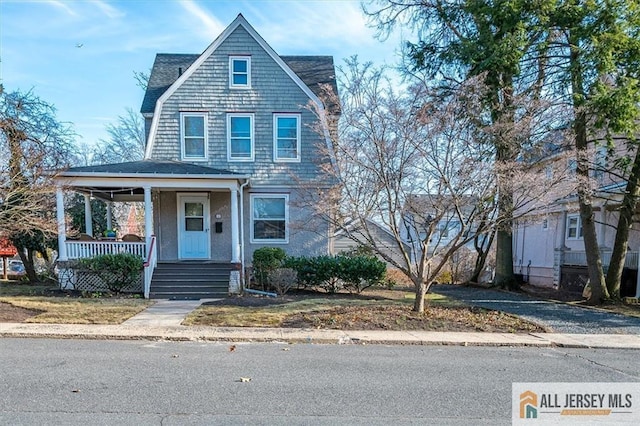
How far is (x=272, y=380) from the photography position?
4.89m

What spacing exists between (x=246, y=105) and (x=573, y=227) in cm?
1664

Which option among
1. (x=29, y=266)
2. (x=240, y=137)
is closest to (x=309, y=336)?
(x=240, y=137)

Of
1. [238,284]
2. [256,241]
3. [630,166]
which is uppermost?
[630,166]

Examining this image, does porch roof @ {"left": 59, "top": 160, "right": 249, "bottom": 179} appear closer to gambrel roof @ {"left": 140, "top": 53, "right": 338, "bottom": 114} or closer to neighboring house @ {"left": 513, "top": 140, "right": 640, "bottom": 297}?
gambrel roof @ {"left": 140, "top": 53, "right": 338, "bottom": 114}

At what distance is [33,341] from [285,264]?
7457 millimetres

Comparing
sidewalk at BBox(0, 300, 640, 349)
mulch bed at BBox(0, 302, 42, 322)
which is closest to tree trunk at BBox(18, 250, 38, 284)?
mulch bed at BBox(0, 302, 42, 322)

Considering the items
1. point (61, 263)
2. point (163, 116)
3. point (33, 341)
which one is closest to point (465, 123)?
point (33, 341)

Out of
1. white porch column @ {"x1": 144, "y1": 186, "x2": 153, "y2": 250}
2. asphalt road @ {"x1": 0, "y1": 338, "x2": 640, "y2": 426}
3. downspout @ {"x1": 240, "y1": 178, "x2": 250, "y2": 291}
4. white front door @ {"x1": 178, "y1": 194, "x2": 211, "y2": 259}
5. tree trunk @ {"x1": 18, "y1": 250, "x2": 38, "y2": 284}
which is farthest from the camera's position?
tree trunk @ {"x1": 18, "y1": 250, "x2": 38, "y2": 284}

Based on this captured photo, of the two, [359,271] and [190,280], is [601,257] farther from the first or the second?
[190,280]

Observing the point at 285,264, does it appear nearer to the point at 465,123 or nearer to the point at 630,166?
the point at 465,123

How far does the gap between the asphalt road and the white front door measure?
25.1 feet

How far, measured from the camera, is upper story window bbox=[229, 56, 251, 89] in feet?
49.0

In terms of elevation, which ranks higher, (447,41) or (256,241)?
(447,41)

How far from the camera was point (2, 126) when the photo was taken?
9.51 meters
